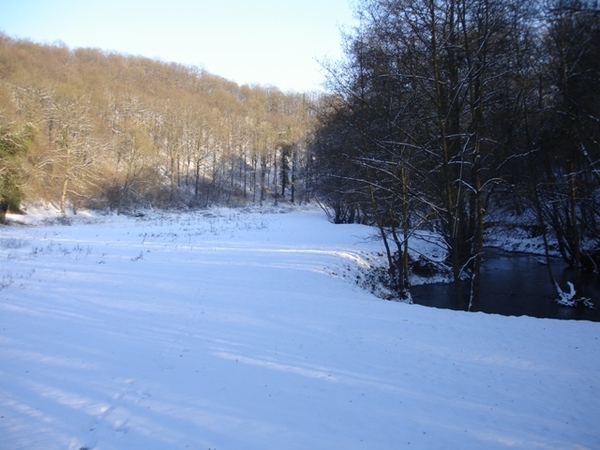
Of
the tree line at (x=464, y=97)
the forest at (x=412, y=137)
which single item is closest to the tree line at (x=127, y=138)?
the forest at (x=412, y=137)

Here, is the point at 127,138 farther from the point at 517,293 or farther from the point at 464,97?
the point at 517,293

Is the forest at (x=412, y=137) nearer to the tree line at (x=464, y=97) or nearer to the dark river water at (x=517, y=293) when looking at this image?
the tree line at (x=464, y=97)

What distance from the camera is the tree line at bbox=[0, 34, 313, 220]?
31.2m

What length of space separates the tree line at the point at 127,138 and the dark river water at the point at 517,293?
979 cm

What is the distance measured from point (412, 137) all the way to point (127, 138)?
44457 millimetres

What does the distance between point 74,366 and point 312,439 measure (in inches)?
129

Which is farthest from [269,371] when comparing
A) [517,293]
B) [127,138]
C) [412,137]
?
[127,138]

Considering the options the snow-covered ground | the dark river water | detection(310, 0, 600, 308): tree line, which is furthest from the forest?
the snow-covered ground

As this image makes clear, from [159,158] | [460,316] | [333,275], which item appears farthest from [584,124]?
[159,158]

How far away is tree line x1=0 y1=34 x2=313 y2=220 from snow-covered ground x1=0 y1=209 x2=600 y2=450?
9.84 m

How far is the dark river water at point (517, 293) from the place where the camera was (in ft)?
37.4

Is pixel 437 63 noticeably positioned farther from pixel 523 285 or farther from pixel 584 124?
pixel 523 285

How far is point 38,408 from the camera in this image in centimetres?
347

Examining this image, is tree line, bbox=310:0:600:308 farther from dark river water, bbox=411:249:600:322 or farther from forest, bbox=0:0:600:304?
dark river water, bbox=411:249:600:322
